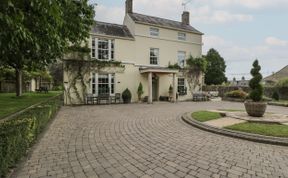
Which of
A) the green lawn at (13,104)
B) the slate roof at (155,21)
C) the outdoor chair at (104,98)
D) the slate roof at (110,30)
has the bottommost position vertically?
the green lawn at (13,104)

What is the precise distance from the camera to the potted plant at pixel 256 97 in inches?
344

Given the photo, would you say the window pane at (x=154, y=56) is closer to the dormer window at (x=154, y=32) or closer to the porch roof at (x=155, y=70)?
the dormer window at (x=154, y=32)

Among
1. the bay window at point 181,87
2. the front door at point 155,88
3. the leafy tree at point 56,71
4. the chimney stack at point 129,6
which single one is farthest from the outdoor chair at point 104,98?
the leafy tree at point 56,71

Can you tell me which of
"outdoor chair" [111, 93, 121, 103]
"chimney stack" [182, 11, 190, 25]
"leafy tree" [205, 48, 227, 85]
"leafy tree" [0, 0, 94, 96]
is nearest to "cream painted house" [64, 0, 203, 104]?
"outdoor chair" [111, 93, 121, 103]

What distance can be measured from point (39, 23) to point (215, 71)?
137 ft

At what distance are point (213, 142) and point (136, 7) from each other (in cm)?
1911

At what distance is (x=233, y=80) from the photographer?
56.7m

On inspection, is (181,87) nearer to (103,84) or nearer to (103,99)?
(103,84)

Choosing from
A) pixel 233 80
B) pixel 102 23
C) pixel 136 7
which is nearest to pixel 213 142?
pixel 102 23

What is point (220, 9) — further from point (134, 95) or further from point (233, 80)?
point (233, 80)

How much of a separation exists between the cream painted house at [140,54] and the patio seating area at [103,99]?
0.45m

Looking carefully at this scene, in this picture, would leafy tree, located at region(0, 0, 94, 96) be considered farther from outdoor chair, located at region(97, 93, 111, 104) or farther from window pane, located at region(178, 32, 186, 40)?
window pane, located at region(178, 32, 186, 40)

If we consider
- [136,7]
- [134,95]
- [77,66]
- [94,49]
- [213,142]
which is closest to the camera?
[213,142]

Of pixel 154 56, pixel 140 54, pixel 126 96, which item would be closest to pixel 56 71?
pixel 140 54
